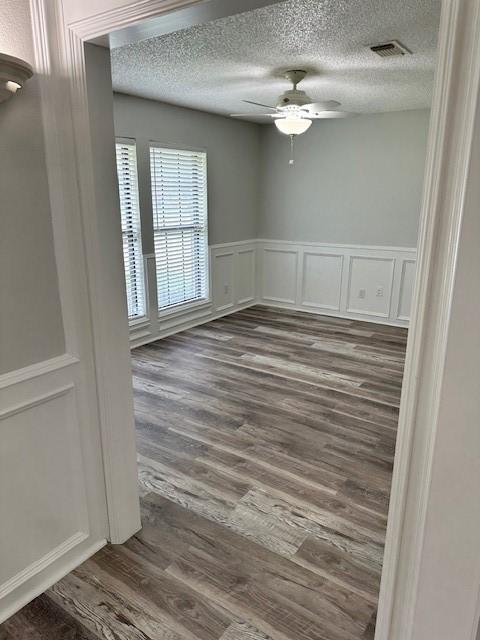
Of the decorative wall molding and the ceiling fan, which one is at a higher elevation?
the ceiling fan

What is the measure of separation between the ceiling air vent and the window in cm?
244

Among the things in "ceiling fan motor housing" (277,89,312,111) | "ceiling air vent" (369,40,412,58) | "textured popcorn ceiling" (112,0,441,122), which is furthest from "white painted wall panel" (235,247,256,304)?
"ceiling air vent" (369,40,412,58)

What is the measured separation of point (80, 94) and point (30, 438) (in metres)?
1.32

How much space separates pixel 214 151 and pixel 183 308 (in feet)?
6.36

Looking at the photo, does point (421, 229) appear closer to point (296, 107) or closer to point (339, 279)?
point (296, 107)

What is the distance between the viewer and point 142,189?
4.34 meters

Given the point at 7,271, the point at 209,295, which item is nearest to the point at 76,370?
the point at 7,271

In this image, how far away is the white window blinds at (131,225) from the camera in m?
4.14

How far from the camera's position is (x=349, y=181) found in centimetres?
534

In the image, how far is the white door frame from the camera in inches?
34.1

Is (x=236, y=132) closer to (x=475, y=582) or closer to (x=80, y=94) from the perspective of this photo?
(x=80, y=94)

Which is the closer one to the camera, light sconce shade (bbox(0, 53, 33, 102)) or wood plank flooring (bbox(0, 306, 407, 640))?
light sconce shade (bbox(0, 53, 33, 102))

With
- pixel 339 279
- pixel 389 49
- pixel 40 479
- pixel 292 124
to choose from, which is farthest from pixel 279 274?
pixel 40 479

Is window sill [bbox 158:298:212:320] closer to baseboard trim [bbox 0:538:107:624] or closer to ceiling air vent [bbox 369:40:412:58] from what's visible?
baseboard trim [bbox 0:538:107:624]
